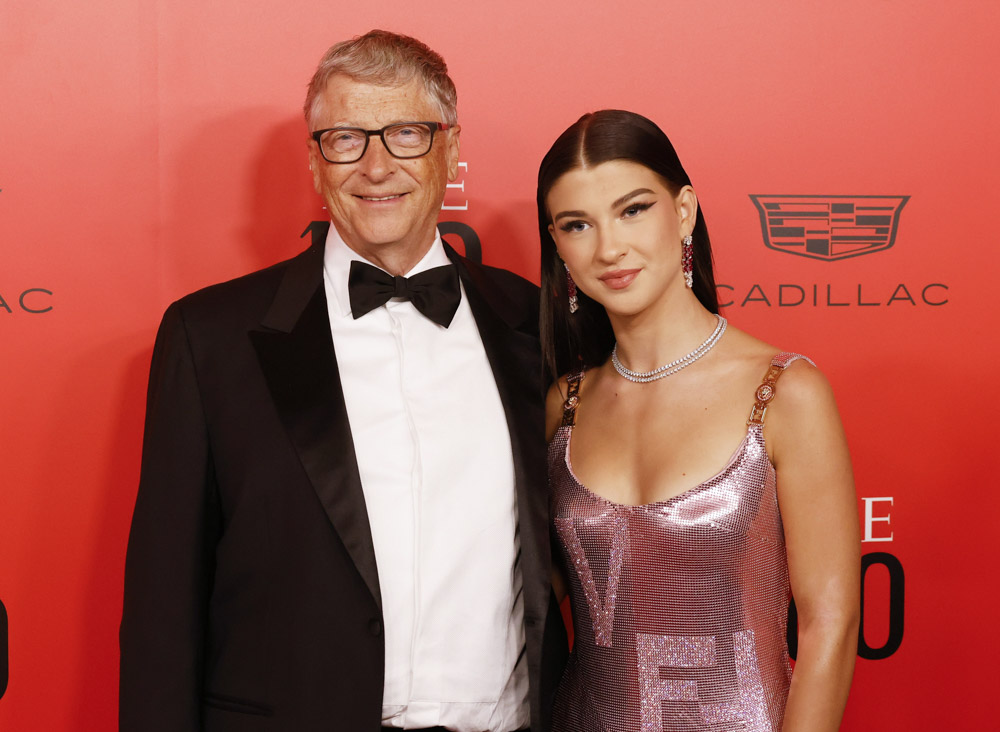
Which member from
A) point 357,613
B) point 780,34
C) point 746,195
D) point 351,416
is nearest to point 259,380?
point 351,416

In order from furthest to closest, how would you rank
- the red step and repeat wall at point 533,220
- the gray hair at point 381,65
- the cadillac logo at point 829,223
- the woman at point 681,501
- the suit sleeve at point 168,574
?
the cadillac logo at point 829,223 < the red step and repeat wall at point 533,220 < the gray hair at point 381,65 < the woman at point 681,501 < the suit sleeve at point 168,574

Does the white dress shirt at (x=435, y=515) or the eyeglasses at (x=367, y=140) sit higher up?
the eyeglasses at (x=367, y=140)

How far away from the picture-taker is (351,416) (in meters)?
1.64

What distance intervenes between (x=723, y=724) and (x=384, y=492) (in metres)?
0.71

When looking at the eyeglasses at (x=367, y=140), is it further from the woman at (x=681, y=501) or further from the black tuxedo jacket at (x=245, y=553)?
the black tuxedo jacket at (x=245, y=553)

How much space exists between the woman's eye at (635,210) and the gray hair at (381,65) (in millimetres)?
399

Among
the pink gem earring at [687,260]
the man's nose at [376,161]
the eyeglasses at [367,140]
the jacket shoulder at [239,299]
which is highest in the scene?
the eyeglasses at [367,140]

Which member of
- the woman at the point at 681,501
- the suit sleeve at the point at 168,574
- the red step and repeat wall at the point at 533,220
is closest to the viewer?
the suit sleeve at the point at 168,574

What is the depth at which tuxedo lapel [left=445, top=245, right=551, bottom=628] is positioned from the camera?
1.67 m

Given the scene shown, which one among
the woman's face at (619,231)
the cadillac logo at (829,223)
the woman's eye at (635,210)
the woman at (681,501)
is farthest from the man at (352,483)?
the cadillac logo at (829,223)

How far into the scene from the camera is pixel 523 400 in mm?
1761

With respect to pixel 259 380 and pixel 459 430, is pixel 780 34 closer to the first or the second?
pixel 459 430

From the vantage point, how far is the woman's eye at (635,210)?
1.71m

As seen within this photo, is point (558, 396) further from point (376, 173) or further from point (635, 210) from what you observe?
point (376, 173)
